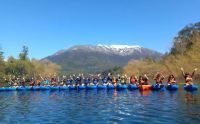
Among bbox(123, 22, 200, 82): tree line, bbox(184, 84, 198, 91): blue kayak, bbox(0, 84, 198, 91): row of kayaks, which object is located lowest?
bbox(184, 84, 198, 91): blue kayak

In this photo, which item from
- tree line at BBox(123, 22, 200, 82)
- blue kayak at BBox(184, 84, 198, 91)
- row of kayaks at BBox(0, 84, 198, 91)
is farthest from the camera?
tree line at BBox(123, 22, 200, 82)

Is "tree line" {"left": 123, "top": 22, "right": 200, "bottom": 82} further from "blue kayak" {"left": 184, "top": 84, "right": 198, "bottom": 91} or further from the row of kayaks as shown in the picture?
"blue kayak" {"left": 184, "top": 84, "right": 198, "bottom": 91}

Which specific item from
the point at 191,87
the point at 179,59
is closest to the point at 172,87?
the point at 191,87

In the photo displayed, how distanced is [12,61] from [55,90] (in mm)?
71900

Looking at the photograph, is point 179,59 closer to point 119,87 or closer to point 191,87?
point 119,87

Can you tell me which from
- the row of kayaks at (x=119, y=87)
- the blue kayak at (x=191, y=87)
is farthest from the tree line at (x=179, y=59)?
the blue kayak at (x=191, y=87)

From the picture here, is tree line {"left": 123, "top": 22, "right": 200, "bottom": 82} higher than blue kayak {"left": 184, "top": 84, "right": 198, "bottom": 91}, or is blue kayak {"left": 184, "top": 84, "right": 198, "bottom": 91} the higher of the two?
tree line {"left": 123, "top": 22, "right": 200, "bottom": 82}

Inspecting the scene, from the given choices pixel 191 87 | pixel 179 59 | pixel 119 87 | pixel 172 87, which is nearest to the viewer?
pixel 191 87

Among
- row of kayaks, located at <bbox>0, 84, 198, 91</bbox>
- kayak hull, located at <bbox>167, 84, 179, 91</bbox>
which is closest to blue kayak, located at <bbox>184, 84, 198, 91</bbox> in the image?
row of kayaks, located at <bbox>0, 84, 198, 91</bbox>

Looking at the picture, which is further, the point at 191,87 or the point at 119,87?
the point at 119,87

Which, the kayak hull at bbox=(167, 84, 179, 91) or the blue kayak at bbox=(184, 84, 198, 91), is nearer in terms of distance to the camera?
the blue kayak at bbox=(184, 84, 198, 91)

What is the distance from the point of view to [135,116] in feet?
83.6

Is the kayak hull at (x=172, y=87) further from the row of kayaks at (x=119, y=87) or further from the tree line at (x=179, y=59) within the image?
the tree line at (x=179, y=59)

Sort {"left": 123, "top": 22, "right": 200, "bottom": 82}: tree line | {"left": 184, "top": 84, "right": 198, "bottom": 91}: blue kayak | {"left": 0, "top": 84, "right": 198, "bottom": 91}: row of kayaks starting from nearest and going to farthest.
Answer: {"left": 184, "top": 84, "right": 198, "bottom": 91}: blue kayak → {"left": 0, "top": 84, "right": 198, "bottom": 91}: row of kayaks → {"left": 123, "top": 22, "right": 200, "bottom": 82}: tree line
